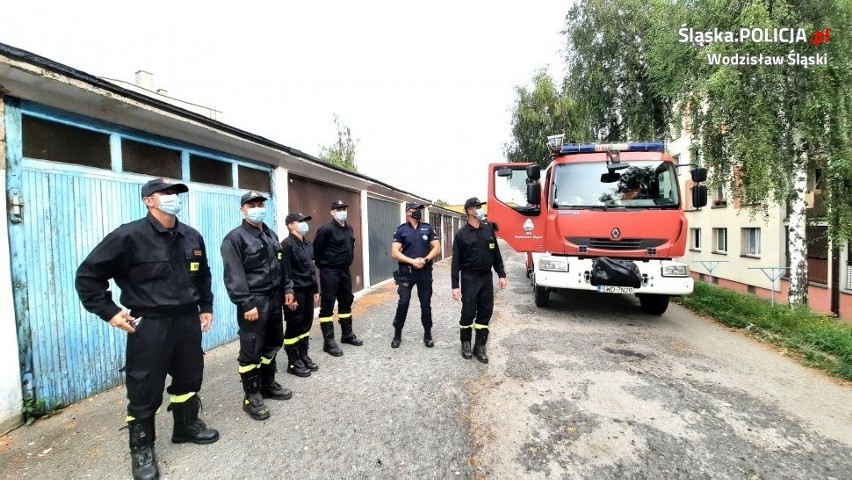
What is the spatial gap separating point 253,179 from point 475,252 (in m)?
3.70

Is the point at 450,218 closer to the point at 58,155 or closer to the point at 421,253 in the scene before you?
the point at 421,253

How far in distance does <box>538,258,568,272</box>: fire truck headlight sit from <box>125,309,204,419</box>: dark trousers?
4961 millimetres

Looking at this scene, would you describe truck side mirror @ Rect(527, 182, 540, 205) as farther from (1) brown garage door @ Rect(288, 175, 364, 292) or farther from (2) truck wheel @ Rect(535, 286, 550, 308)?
(1) brown garage door @ Rect(288, 175, 364, 292)

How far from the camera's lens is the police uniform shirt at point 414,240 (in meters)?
4.79

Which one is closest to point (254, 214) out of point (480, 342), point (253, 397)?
point (253, 397)

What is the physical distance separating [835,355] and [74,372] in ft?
25.9

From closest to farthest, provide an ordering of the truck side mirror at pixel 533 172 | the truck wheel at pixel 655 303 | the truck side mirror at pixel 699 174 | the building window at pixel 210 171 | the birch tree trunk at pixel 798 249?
the building window at pixel 210 171, the truck side mirror at pixel 699 174, the truck side mirror at pixel 533 172, the truck wheel at pixel 655 303, the birch tree trunk at pixel 798 249

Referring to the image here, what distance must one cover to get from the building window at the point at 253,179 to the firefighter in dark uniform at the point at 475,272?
3.37 metres

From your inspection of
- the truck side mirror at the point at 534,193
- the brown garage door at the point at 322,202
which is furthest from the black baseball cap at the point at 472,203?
the brown garage door at the point at 322,202

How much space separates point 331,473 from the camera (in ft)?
7.66

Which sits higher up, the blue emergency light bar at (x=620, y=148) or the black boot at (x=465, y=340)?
the blue emergency light bar at (x=620, y=148)

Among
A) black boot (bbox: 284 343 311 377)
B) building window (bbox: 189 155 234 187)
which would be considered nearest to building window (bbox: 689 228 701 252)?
black boot (bbox: 284 343 311 377)

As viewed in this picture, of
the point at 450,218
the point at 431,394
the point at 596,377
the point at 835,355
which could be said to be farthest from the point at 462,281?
the point at 450,218

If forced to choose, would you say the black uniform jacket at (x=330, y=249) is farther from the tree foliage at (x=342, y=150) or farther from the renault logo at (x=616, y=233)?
the tree foliage at (x=342, y=150)
